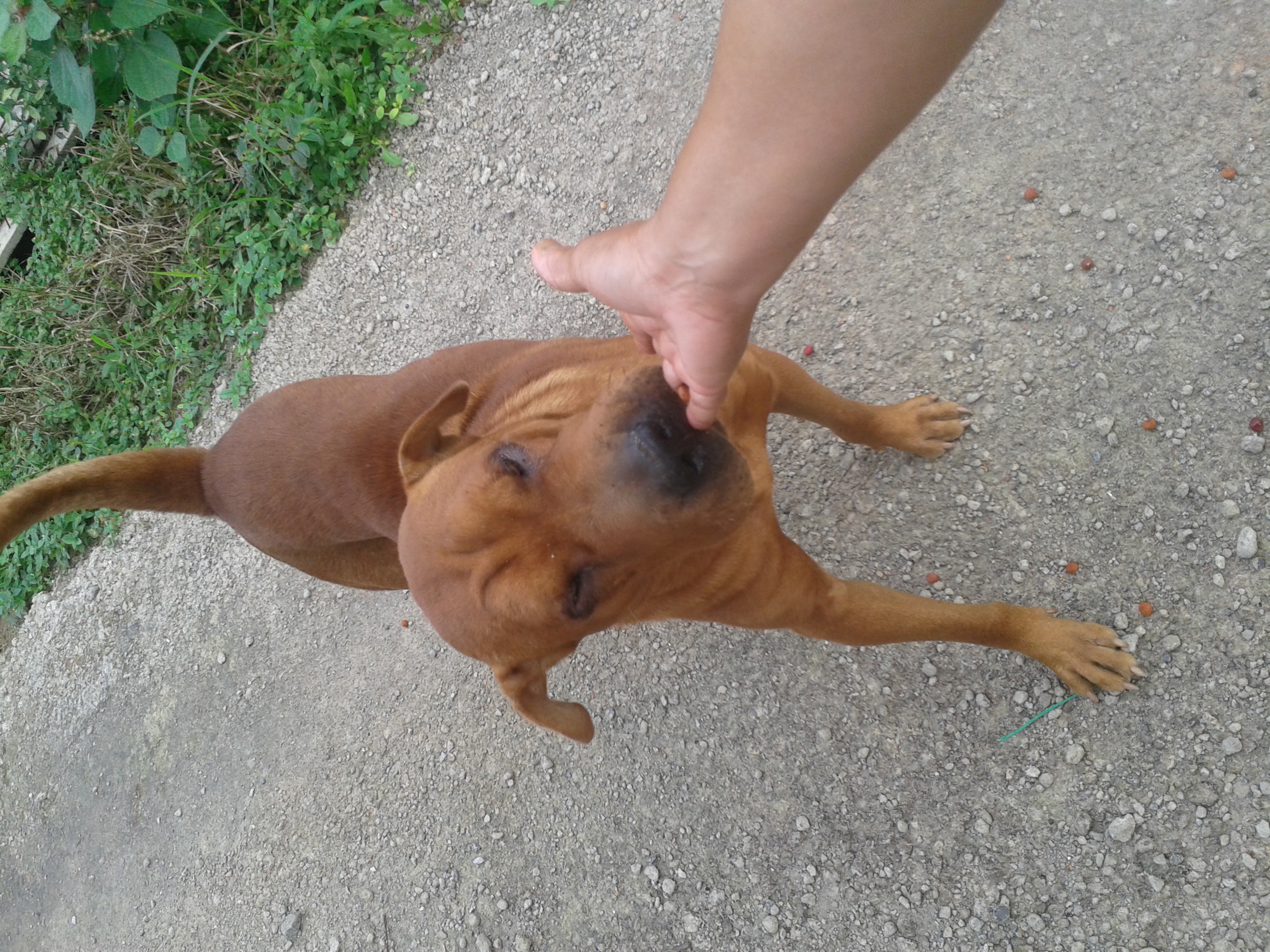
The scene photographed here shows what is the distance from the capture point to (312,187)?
516cm

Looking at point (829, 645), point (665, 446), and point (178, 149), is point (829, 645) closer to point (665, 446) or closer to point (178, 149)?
point (665, 446)

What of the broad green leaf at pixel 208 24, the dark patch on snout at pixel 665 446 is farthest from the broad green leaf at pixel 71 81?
the dark patch on snout at pixel 665 446

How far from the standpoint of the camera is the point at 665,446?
1976 mm

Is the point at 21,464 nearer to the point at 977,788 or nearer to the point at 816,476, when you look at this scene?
the point at 816,476

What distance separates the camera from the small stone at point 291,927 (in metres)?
4.35

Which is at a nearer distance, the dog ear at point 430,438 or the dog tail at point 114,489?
the dog ear at point 430,438

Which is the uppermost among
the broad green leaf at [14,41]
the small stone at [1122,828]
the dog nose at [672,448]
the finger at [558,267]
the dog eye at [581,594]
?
the broad green leaf at [14,41]

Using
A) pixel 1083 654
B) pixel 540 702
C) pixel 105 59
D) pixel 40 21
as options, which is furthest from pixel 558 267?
pixel 105 59

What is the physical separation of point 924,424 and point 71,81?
5.24 m

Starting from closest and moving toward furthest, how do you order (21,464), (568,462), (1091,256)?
(568,462), (1091,256), (21,464)

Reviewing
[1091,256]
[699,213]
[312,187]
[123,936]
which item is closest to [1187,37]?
[1091,256]

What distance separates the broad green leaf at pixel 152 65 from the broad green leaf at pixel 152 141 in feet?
1.11

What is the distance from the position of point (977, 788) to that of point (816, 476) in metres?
1.47

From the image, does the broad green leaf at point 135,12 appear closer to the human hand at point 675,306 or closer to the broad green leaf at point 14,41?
the broad green leaf at point 14,41
